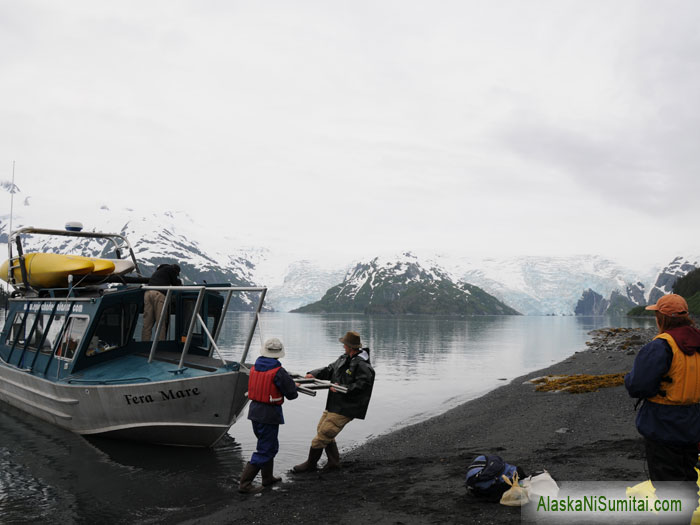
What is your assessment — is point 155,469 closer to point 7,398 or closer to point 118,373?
point 118,373

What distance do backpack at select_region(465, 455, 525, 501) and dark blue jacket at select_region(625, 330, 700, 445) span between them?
2.72 metres

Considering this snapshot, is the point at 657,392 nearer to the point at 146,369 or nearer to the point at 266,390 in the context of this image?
the point at 266,390

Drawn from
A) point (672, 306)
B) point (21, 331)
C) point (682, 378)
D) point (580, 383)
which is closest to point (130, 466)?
point (21, 331)

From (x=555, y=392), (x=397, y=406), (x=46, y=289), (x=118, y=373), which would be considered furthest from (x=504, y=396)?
(x=46, y=289)

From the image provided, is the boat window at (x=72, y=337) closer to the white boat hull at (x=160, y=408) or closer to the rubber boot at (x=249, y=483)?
the white boat hull at (x=160, y=408)

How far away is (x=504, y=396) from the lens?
985 inches

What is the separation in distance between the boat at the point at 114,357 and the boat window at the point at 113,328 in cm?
3

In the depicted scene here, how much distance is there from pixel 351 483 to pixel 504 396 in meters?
15.9

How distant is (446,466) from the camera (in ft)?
37.4

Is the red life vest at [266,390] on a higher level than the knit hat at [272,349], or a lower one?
lower

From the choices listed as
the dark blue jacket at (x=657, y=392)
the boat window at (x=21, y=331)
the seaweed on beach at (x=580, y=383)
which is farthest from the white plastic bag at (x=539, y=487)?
the boat window at (x=21, y=331)

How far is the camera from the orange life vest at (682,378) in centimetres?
625

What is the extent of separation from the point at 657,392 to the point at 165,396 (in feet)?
38.4

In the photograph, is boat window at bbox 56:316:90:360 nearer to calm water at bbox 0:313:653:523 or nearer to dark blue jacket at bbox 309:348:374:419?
calm water at bbox 0:313:653:523
